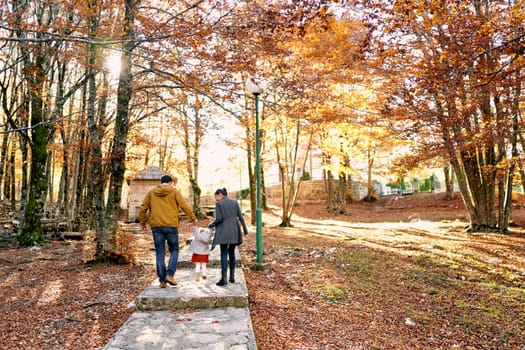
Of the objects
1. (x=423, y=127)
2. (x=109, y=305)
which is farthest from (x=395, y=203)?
(x=109, y=305)

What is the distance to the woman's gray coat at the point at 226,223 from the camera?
5.55 m

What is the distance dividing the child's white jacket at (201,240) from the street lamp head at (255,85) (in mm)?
3073

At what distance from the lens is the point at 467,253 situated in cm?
843

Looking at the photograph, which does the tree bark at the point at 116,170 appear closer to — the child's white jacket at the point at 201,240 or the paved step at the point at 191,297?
the child's white jacket at the point at 201,240

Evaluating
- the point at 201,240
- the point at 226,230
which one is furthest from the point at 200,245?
the point at 226,230

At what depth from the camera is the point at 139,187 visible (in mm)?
20328

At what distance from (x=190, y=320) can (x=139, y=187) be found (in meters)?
17.2

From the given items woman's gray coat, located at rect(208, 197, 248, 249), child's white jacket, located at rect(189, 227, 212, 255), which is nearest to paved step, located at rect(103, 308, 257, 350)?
woman's gray coat, located at rect(208, 197, 248, 249)

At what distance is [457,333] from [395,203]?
21.8 meters

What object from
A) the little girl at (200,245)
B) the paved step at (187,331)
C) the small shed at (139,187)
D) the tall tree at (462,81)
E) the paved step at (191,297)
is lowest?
the paved step at (187,331)

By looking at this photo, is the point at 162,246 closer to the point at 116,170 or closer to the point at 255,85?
the point at 116,170

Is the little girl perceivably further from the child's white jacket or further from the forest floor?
the forest floor

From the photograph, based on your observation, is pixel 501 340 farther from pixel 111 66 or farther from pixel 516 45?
pixel 111 66

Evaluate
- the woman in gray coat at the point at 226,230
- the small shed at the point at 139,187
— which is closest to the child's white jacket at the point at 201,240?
the woman in gray coat at the point at 226,230
